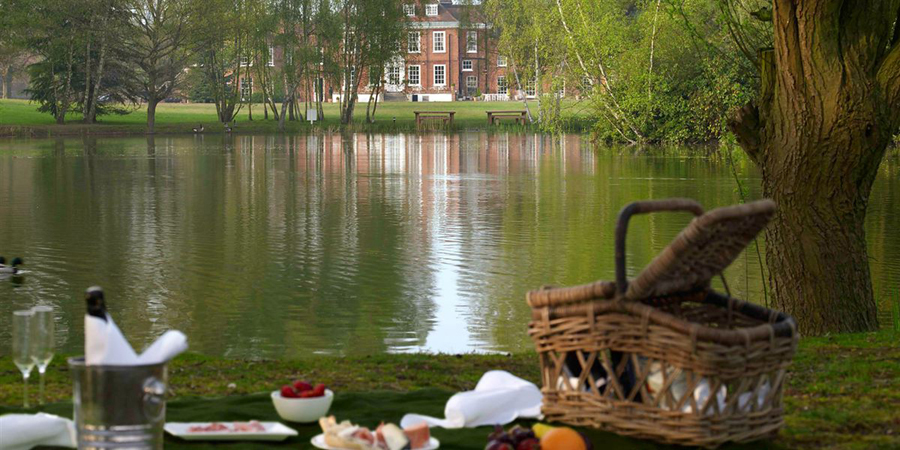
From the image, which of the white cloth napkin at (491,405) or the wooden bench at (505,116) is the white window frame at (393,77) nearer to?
the wooden bench at (505,116)

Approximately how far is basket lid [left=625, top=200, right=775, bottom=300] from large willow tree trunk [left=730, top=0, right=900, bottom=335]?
12.8 ft

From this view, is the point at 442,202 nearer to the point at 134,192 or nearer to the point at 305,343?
the point at 134,192

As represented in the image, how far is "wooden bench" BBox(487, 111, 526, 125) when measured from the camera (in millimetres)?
64750

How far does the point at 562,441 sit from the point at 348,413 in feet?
4.36

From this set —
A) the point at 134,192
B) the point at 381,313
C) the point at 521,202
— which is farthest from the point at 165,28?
the point at 381,313

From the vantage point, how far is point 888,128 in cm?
885

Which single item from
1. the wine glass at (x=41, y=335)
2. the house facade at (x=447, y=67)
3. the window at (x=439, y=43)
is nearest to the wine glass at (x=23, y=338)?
the wine glass at (x=41, y=335)

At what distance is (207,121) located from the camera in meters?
67.2

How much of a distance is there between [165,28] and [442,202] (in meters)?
40.6

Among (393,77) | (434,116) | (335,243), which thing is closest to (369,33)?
(434,116)

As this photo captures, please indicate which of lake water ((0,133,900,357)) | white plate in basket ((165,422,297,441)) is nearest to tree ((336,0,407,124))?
lake water ((0,133,900,357))

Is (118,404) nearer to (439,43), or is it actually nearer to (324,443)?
(324,443)

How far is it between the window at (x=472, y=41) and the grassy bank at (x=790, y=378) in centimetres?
8094

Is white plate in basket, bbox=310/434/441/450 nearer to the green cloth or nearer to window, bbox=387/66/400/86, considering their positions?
the green cloth
